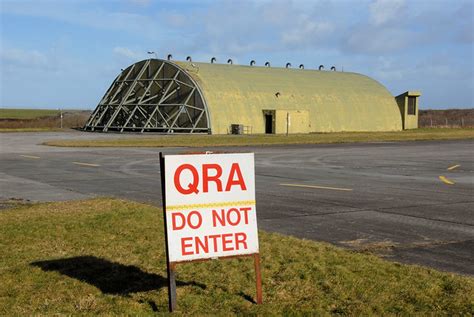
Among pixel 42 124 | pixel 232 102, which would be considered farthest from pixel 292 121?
pixel 42 124

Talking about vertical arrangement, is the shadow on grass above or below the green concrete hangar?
below

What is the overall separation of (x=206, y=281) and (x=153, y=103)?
167ft

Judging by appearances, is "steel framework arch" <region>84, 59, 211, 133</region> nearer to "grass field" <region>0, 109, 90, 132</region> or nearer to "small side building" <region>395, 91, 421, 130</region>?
"grass field" <region>0, 109, 90, 132</region>

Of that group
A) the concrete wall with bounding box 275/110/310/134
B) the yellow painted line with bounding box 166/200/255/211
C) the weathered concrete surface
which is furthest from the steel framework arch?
the yellow painted line with bounding box 166/200/255/211

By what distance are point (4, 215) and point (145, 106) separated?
154 feet

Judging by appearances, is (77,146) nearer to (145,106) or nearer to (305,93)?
(145,106)

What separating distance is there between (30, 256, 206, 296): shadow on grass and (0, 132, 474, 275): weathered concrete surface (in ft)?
10.7

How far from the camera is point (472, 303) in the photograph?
18.5 feet

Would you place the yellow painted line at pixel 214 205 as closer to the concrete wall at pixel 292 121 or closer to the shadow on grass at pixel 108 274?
the shadow on grass at pixel 108 274

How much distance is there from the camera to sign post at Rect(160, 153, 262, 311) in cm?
563

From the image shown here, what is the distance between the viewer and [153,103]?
56.3 metres

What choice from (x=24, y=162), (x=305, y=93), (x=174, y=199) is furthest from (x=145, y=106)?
(x=174, y=199)

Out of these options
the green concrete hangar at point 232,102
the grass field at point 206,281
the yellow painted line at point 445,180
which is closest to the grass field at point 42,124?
the green concrete hangar at point 232,102

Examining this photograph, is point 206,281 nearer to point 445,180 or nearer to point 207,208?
point 207,208
